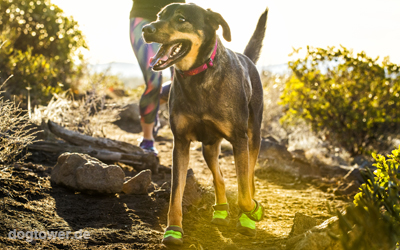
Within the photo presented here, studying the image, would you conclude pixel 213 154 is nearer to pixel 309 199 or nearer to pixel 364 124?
pixel 309 199

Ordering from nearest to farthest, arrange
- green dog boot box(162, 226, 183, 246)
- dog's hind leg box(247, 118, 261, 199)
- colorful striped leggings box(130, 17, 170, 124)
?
green dog boot box(162, 226, 183, 246), dog's hind leg box(247, 118, 261, 199), colorful striped leggings box(130, 17, 170, 124)

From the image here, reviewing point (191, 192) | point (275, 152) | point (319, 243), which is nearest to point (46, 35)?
point (275, 152)

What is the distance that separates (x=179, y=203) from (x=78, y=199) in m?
1.07

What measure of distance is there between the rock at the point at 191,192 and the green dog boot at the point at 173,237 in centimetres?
95

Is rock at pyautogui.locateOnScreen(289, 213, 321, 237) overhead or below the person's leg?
below

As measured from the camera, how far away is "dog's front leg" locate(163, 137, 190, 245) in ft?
9.27

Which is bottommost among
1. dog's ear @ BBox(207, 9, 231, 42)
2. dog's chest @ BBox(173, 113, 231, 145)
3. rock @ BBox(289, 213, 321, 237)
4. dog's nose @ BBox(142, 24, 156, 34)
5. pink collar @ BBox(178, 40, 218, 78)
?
rock @ BBox(289, 213, 321, 237)

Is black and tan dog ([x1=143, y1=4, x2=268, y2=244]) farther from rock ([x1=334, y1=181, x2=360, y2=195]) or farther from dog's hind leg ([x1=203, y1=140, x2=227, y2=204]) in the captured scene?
rock ([x1=334, y1=181, x2=360, y2=195])

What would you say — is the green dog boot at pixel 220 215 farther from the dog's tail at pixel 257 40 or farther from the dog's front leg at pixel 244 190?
the dog's tail at pixel 257 40

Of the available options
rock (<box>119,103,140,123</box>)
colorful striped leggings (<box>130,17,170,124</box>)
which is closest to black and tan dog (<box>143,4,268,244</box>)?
colorful striped leggings (<box>130,17,170,124</box>)

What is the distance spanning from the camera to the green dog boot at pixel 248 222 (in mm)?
3250

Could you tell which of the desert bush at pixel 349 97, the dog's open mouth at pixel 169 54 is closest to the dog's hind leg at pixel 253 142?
the dog's open mouth at pixel 169 54

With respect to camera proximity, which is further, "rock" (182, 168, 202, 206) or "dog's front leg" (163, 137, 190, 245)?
"rock" (182, 168, 202, 206)

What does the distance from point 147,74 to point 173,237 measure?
9.30 feet
